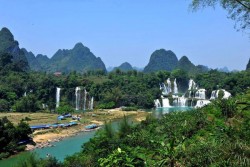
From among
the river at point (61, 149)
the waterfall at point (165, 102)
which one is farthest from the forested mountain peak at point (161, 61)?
the river at point (61, 149)

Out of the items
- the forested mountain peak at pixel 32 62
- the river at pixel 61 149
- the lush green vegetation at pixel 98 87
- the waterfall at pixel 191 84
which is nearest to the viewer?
the river at pixel 61 149

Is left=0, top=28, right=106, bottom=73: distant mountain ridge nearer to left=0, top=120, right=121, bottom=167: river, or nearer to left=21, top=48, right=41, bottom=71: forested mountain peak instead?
left=21, top=48, right=41, bottom=71: forested mountain peak

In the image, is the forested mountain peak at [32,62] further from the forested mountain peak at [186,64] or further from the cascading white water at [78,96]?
the cascading white water at [78,96]

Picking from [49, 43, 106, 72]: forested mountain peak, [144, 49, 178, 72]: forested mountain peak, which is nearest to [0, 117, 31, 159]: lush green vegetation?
[144, 49, 178, 72]: forested mountain peak

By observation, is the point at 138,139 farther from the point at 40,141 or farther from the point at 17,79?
the point at 17,79

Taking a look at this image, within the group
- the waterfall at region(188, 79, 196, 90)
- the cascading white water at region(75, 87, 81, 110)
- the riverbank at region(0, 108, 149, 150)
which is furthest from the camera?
the waterfall at region(188, 79, 196, 90)

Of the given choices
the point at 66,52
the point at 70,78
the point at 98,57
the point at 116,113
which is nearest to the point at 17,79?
the point at 70,78

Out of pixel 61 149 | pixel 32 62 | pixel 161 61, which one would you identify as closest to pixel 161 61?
pixel 161 61

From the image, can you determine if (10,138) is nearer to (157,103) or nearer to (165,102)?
(157,103)
